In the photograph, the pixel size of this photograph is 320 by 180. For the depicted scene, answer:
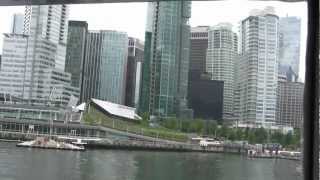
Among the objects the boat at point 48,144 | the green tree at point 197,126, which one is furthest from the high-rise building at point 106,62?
the boat at point 48,144

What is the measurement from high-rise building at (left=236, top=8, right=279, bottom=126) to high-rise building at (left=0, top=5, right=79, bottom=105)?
5.28 ft

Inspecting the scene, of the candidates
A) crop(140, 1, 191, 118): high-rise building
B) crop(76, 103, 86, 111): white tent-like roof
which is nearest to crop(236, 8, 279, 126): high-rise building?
crop(140, 1, 191, 118): high-rise building

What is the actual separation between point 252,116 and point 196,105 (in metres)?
2.35

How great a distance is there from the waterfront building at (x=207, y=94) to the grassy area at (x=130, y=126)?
67.6 inches

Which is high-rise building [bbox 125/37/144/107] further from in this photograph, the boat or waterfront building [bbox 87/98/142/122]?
the boat

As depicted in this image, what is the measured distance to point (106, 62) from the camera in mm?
7426

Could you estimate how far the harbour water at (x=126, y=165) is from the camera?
31.3ft

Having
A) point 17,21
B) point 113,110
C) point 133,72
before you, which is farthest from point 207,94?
point 17,21

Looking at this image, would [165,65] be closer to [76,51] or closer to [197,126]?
[76,51]

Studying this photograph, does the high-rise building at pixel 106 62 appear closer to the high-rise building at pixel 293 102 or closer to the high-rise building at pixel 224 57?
the high-rise building at pixel 224 57

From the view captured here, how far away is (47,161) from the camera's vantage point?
10906mm

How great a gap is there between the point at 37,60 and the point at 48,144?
5226 mm

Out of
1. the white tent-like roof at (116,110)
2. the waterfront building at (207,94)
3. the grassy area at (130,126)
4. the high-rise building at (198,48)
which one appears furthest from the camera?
the grassy area at (130,126)

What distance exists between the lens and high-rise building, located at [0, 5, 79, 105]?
439cm
